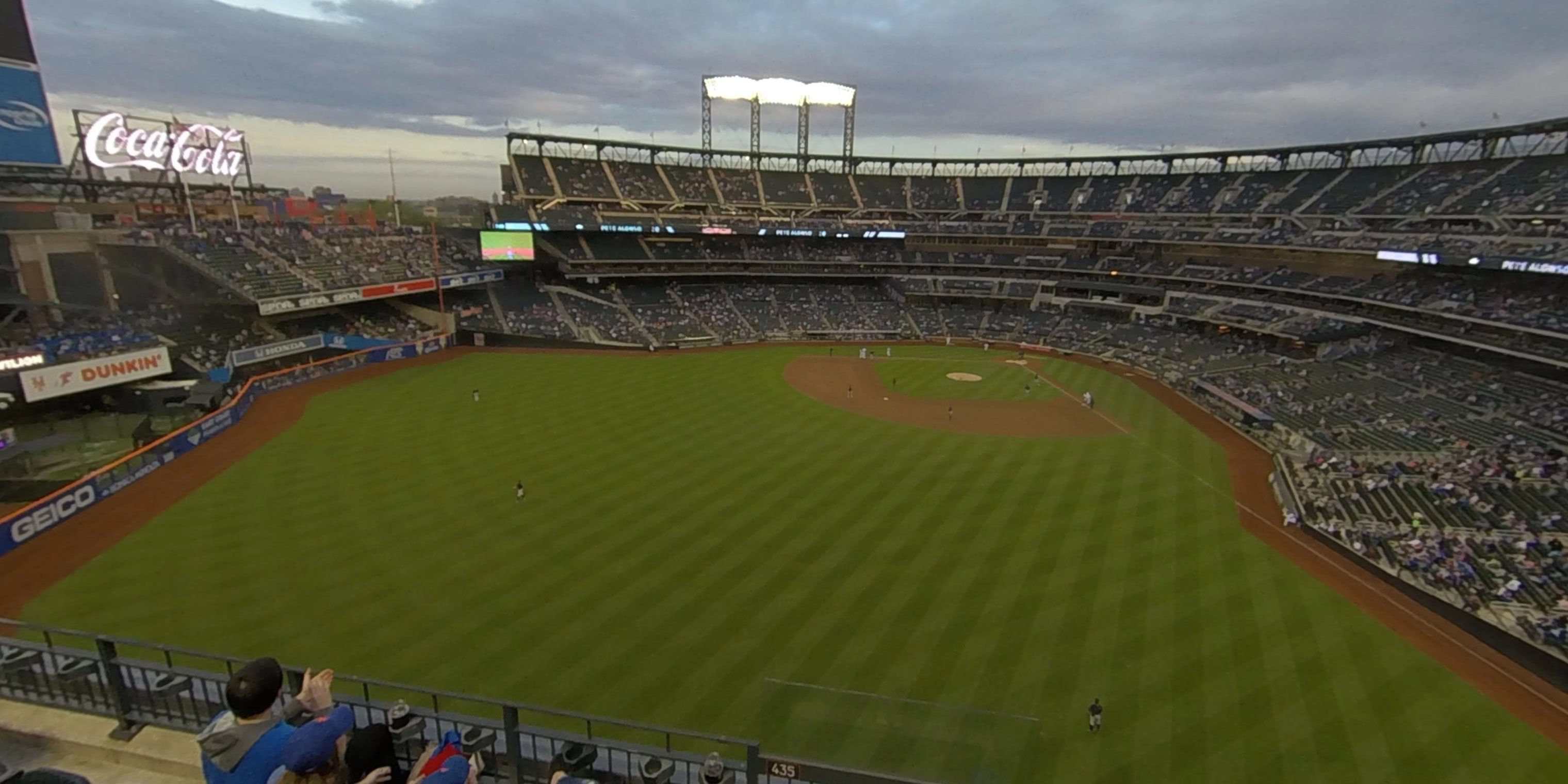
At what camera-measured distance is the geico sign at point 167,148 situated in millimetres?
38688

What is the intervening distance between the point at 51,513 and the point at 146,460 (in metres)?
5.10

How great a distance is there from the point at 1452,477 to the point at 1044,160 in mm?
60314

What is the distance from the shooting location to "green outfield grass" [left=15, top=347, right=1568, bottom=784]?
14.5 meters

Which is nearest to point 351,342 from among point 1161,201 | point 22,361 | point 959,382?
point 22,361

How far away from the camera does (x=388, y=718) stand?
27.1ft

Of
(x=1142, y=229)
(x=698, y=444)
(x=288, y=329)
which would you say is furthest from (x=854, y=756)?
(x=1142, y=229)

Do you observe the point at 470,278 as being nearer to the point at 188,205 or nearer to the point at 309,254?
the point at 309,254

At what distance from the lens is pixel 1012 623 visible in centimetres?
1827

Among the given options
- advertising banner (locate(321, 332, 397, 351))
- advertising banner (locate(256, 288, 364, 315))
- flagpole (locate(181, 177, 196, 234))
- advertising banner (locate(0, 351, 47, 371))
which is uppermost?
flagpole (locate(181, 177, 196, 234))

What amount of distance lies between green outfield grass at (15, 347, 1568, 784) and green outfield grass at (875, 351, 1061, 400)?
1247cm

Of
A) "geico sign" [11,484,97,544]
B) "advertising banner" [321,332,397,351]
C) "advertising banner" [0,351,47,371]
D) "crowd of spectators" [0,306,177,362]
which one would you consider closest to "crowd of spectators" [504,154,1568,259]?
"advertising banner" [321,332,397,351]

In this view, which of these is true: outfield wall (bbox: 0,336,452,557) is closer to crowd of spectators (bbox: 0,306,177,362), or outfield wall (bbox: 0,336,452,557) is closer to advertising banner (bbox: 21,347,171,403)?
advertising banner (bbox: 21,347,171,403)

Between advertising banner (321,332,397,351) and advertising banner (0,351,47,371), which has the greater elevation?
advertising banner (0,351,47,371)

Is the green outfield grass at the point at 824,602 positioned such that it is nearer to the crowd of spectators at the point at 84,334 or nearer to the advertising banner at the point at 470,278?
the crowd of spectators at the point at 84,334
